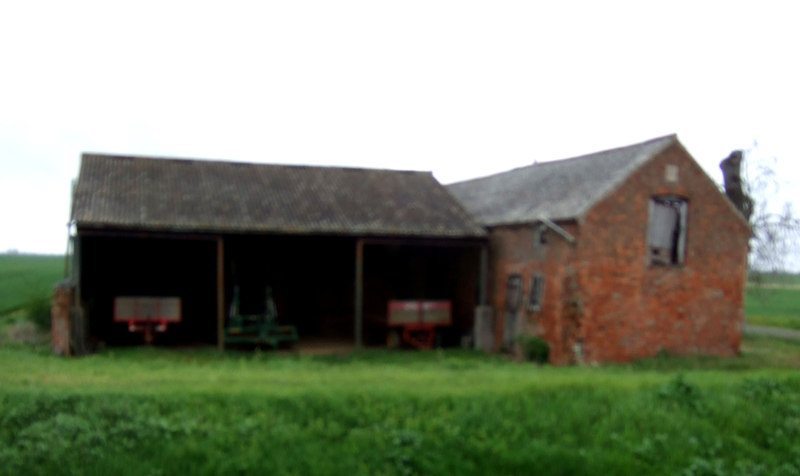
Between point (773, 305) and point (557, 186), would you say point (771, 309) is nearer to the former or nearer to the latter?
point (773, 305)

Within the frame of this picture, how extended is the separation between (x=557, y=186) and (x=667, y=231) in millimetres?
3232

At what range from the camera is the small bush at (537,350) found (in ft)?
58.7

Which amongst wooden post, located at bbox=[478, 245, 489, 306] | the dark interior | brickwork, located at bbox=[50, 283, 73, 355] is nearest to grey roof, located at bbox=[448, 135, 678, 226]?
wooden post, located at bbox=[478, 245, 489, 306]

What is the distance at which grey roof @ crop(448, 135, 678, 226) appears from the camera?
18.2 meters

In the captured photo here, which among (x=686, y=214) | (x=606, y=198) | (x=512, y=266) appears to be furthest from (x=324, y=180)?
(x=686, y=214)

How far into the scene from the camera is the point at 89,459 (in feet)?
29.8

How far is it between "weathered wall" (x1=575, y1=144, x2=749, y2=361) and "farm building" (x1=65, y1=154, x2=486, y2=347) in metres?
3.54

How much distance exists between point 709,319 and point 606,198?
4404 mm

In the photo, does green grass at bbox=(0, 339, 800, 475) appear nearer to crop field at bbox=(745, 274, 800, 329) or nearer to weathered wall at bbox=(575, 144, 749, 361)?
weathered wall at bbox=(575, 144, 749, 361)

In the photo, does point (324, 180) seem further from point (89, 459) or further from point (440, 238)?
point (89, 459)

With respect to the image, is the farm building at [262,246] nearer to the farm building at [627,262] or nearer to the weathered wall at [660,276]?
the farm building at [627,262]

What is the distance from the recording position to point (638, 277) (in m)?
18.2

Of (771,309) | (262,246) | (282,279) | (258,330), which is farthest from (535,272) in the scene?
(771,309)

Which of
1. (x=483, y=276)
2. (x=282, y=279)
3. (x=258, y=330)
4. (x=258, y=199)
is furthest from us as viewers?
(x=282, y=279)
